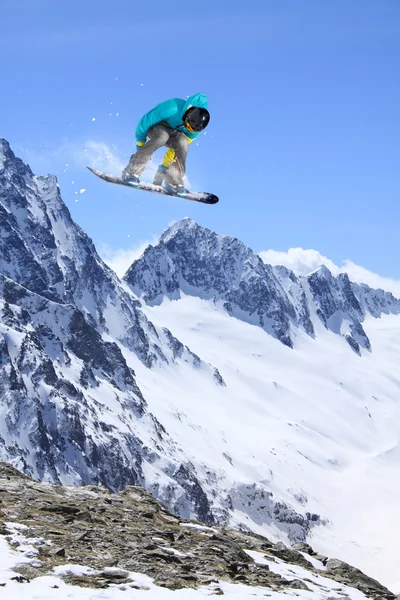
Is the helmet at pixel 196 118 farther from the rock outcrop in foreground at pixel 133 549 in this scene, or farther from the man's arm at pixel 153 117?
the rock outcrop in foreground at pixel 133 549

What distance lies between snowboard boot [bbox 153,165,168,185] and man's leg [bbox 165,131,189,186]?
148 millimetres

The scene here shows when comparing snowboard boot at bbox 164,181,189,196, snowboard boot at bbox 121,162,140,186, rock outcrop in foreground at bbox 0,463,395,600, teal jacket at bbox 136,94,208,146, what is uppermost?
teal jacket at bbox 136,94,208,146

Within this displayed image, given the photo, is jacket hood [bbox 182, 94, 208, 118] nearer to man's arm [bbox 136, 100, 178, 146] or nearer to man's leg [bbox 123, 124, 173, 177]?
man's arm [bbox 136, 100, 178, 146]

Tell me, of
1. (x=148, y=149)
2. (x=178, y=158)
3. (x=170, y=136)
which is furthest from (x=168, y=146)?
(x=148, y=149)

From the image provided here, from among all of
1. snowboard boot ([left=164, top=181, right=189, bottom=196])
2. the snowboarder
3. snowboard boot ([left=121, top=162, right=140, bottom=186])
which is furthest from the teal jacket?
snowboard boot ([left=164, top=181, right=189, bottom=196])

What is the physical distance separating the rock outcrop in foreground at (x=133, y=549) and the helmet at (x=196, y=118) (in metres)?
10.5

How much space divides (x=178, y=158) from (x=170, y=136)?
2.97 feet

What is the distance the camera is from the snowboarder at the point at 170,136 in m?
19.1

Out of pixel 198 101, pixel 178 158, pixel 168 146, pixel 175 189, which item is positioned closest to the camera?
pixel 198 101

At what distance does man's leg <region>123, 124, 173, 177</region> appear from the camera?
20.9 meters

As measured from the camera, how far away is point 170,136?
70.3 ft

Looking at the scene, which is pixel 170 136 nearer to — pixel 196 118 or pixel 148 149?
pixel 148 149

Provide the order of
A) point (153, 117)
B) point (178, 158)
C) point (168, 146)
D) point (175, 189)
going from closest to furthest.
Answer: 1. point (153, 117)
2. point (168, 146)
3. point (178, 158)
4. point (175, 189)

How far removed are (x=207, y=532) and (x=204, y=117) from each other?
11275 mm
